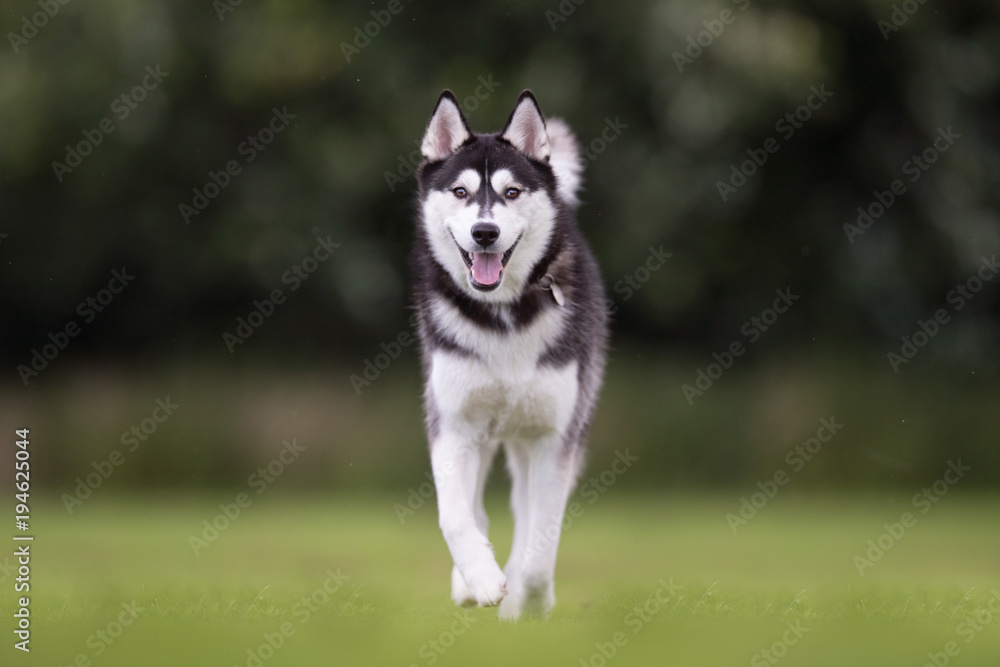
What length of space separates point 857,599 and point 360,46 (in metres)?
8.88

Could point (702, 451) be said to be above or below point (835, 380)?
below

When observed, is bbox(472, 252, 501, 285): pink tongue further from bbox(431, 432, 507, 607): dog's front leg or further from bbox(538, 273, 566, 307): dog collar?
bbox(431, 432, 507, 607): dog's front leg

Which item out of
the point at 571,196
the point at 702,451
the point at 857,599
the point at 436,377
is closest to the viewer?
the point at 436,377

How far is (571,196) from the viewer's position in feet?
20.3

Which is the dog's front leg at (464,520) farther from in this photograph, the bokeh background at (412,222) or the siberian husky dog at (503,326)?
the bokeh background at (412,222)

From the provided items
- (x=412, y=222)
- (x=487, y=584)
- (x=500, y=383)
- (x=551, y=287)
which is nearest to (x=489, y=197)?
(x=551, y=287)

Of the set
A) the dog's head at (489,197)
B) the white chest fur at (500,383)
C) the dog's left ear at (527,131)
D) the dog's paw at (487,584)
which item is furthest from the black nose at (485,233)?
the dog's paw at (487,584)

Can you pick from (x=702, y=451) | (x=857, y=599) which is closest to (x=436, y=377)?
(x=857, y=599)

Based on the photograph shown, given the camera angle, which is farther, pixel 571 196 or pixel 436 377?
pixel 571 196

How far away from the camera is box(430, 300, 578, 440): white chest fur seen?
5258 mm

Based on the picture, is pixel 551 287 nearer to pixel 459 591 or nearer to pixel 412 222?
pixel 459 591

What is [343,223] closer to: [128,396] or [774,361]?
[128,396]

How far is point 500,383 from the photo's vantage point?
5.25 m

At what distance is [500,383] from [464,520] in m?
0.63
